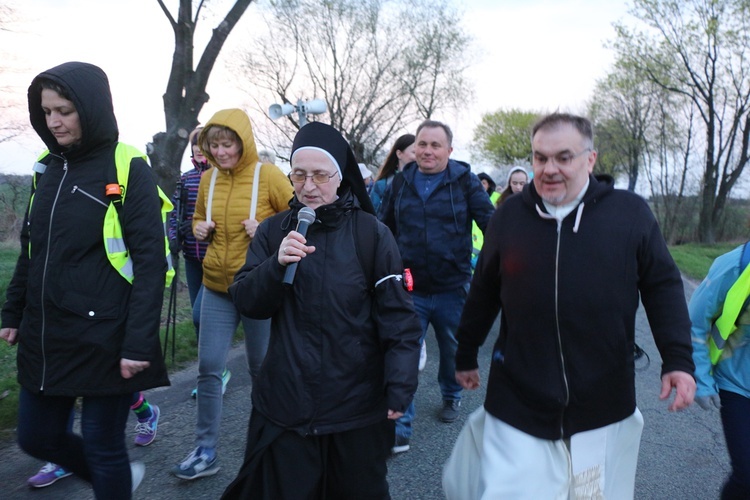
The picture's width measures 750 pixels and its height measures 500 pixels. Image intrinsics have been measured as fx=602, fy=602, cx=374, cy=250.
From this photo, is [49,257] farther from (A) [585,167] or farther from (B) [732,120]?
(B) [732,120]

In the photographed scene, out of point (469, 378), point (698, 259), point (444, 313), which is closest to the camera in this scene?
→ point (469, 378)

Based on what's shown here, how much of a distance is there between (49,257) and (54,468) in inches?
62.9

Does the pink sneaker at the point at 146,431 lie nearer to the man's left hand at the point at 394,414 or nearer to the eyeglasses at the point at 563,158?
the man's left hand at the point at 394,414

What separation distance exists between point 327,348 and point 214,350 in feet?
4.80

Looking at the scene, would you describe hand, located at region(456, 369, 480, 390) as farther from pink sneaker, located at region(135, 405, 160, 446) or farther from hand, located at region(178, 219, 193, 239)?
hand, located at region(178, 219, 193, 239)

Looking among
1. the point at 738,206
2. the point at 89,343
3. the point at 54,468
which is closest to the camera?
the point at 89,343

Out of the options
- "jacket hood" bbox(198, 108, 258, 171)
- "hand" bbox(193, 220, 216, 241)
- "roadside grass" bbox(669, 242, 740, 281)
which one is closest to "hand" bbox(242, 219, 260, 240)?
"hand" bbox(193, 220, 216, 241)

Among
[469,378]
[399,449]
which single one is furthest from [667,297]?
[399,449]

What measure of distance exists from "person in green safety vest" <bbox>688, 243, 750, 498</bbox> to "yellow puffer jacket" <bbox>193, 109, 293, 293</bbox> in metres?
2.40

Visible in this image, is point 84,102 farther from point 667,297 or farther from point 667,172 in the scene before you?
point 667,172

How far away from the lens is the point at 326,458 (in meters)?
2.38

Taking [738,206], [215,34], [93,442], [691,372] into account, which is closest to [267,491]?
[93,442]

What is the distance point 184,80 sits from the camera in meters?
9.37

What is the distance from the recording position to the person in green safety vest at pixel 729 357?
2541 mm
